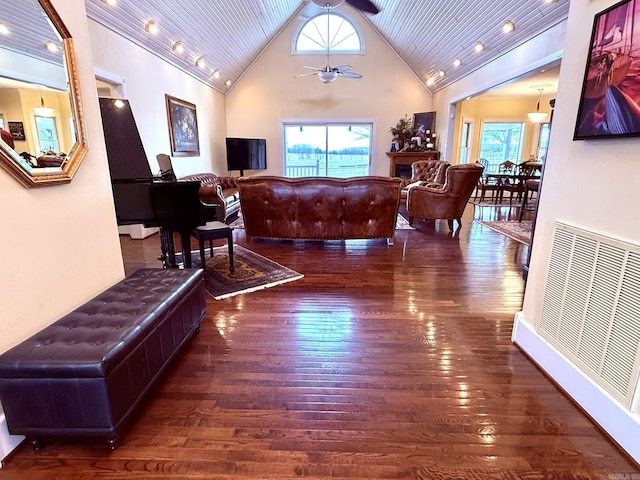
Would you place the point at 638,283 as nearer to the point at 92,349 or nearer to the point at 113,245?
the point at 92,349

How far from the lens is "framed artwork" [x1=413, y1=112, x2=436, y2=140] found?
8664mm

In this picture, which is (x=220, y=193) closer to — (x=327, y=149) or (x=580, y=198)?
(x=580, y=198)

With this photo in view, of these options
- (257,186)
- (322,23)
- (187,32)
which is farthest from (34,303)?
(322,23)

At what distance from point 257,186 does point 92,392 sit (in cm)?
326

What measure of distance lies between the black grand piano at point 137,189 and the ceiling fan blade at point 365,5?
586 centimetres

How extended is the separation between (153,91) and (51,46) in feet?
13.0

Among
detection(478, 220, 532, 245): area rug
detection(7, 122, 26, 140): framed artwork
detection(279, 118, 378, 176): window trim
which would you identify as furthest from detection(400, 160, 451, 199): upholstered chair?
detection(7, 122, 26, 140): framed artwork

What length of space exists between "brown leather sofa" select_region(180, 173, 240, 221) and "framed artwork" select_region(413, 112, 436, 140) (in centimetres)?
492

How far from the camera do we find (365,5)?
7.12 m

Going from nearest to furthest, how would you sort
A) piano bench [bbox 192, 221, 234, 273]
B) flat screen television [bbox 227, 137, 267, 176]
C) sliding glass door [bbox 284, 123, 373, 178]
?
piano bench [bbox 192, 221, 234, 273] → flat screen television [bbox 227, 137, 267, 176] → sliding glass door [bbox 284, 123, 373, 178]

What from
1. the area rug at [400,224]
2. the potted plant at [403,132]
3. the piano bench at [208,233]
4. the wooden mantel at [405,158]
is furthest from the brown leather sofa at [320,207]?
the potted plant at [403,132]

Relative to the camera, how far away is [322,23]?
8656mm

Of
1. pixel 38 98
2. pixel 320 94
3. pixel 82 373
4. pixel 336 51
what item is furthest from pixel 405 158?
pixel 82 373

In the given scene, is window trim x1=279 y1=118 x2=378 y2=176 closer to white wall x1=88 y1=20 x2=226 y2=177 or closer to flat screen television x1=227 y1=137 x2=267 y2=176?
flat screen television x1=227 y1=137 x2=267 y2=176
